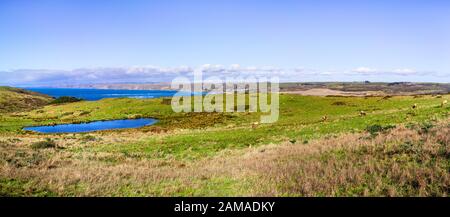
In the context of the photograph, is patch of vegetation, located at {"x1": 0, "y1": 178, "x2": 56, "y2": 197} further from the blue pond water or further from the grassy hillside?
the grassy hillside

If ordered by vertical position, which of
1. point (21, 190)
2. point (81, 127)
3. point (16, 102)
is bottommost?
point (81, 127)

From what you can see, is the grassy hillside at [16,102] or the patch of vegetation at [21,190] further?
the grassy hillside at [16,102]

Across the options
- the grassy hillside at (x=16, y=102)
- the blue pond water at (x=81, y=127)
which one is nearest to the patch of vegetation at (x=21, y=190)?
the blue pond water at (x=81, y=127)

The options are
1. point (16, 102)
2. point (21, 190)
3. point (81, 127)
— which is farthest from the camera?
point (16, 102)

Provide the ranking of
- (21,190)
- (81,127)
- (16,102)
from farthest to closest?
(16,102), (81,127), (21,190)

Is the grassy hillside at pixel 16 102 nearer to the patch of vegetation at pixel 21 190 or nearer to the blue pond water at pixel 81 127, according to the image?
the blue pond water at pixel 81 127

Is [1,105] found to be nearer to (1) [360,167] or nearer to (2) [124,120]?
(2) [124,120]

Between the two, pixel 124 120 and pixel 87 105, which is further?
pixel 87 105

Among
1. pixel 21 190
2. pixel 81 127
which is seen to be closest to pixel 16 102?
pixel 81 127

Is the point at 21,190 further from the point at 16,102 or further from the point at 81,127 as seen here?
the point at 16,102

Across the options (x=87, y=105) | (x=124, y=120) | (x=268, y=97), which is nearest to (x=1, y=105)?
(x=87, y=105)

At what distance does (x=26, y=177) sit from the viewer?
40.3 ft
